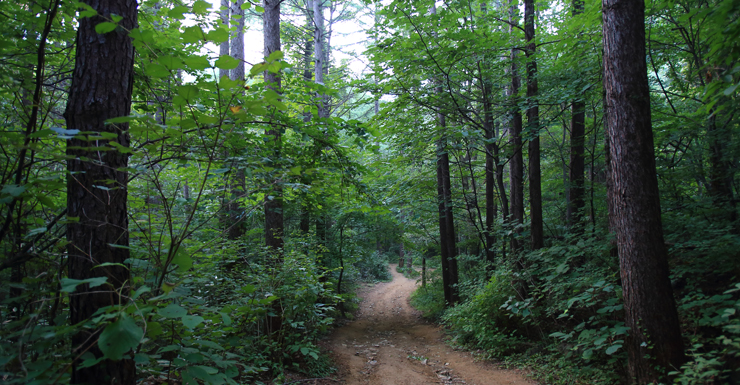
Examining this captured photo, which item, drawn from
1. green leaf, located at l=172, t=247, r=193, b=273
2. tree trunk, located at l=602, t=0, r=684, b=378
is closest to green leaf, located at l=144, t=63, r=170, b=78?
green leaf, located at l=172, t=247, r=193, b=273

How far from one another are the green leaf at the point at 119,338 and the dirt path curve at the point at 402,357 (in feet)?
16.0

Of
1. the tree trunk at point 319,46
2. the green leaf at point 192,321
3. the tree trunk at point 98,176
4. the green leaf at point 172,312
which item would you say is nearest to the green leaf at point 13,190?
the tree trunk at point 98,176

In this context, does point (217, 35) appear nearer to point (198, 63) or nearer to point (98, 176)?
point (198, 63)

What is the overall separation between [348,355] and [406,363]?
53.6 inches

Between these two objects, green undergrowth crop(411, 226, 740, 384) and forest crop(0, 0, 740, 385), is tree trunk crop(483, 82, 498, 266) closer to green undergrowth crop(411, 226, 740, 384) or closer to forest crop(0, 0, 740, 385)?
forest crop(0, 0, 740, 385)

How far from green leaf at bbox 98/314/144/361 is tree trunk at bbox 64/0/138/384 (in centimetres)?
A: 83

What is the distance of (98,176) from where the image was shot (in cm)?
218

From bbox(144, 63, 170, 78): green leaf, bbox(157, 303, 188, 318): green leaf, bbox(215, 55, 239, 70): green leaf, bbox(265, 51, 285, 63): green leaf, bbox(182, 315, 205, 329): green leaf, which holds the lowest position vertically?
bbox(182, 315, 205, 329): green leaf

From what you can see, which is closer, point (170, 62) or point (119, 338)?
point (119, 338)

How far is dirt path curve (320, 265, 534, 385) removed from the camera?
550cm

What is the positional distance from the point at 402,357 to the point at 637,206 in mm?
5369

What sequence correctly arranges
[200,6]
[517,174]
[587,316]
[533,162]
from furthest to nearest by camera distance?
[517,174] → [533,162] → [587,316] → [200,6]

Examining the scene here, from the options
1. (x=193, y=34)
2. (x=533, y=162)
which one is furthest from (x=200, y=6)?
(x=533, y=162)

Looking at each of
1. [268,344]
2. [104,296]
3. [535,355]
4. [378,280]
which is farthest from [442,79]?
[378,280]
